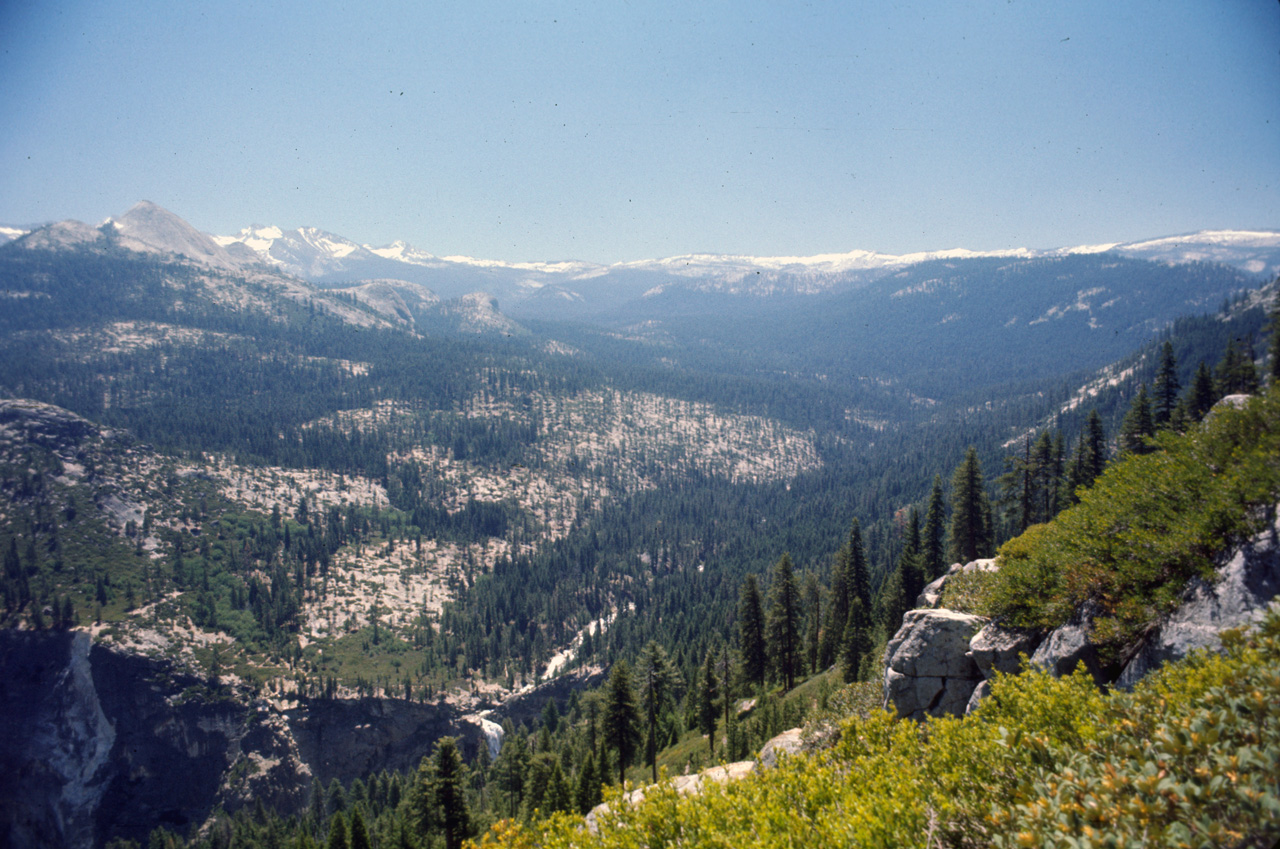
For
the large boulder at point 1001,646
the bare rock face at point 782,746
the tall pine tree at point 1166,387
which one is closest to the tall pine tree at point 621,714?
the bare rock face at point 782,746

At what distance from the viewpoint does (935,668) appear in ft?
76.8

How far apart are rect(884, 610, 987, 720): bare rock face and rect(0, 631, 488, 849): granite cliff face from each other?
10849 cm

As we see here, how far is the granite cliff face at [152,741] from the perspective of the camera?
10325 cm

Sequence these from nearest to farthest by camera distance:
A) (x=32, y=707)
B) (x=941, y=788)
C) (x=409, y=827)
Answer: (x=941, y=788) < (x=409, y=827) < (x=32, y=707)

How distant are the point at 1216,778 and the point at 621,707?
149 feet

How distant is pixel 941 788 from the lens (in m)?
11.7

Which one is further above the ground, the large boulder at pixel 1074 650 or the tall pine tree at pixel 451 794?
the large boulder at pixel 1074 650

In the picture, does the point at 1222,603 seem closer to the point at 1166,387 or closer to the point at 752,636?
the point at 752,636

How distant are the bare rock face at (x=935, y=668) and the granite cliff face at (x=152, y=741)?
10849cm

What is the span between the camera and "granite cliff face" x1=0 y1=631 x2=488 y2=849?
103250mm

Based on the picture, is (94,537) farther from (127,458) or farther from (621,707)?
Result: (621,707)

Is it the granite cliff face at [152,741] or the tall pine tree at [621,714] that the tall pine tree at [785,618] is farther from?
the granite cliff face at [152,741]

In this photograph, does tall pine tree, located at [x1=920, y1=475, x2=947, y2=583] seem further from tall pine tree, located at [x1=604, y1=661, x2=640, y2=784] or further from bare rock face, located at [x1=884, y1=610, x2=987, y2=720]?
bare rock face, located at [x1=884, y1=610, x2=987, y2=720]

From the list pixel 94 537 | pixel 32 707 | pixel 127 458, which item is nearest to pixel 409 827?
pixel 32 707
